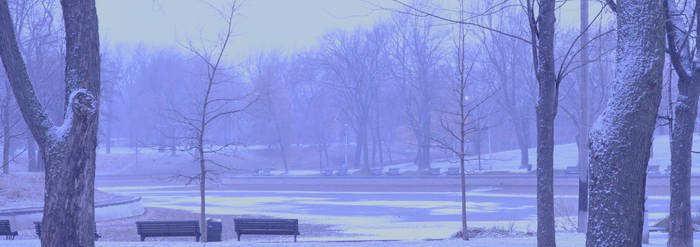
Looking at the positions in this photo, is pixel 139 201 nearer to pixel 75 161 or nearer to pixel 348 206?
pixel 348 206

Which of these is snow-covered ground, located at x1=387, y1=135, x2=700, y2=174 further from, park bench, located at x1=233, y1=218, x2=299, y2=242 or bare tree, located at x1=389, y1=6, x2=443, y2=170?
park bench, located at x1=233, y1=218, x2=299, y2=242

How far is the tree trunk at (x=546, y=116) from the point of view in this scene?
8898 millimetres

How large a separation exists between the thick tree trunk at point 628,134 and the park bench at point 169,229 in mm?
11909

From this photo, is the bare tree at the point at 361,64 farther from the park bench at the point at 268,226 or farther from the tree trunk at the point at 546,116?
the tree trunk at the point at 546,116

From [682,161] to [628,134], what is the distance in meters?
5.15

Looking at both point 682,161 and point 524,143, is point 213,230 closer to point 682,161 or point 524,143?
point 682,161

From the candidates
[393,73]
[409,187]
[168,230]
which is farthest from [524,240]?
[393,73]

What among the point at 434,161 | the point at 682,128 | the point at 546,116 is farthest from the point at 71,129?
the point at 434,161

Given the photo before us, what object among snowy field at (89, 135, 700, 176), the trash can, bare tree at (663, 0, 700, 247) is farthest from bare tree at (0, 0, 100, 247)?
snowy field at (89, 135, 700, 176)

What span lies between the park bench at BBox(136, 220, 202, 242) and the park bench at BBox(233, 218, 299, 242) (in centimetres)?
98

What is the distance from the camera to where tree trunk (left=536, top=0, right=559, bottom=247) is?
350 inches

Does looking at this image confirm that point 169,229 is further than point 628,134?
Yes

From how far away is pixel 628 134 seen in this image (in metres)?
5.65

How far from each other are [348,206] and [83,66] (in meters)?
20.6
